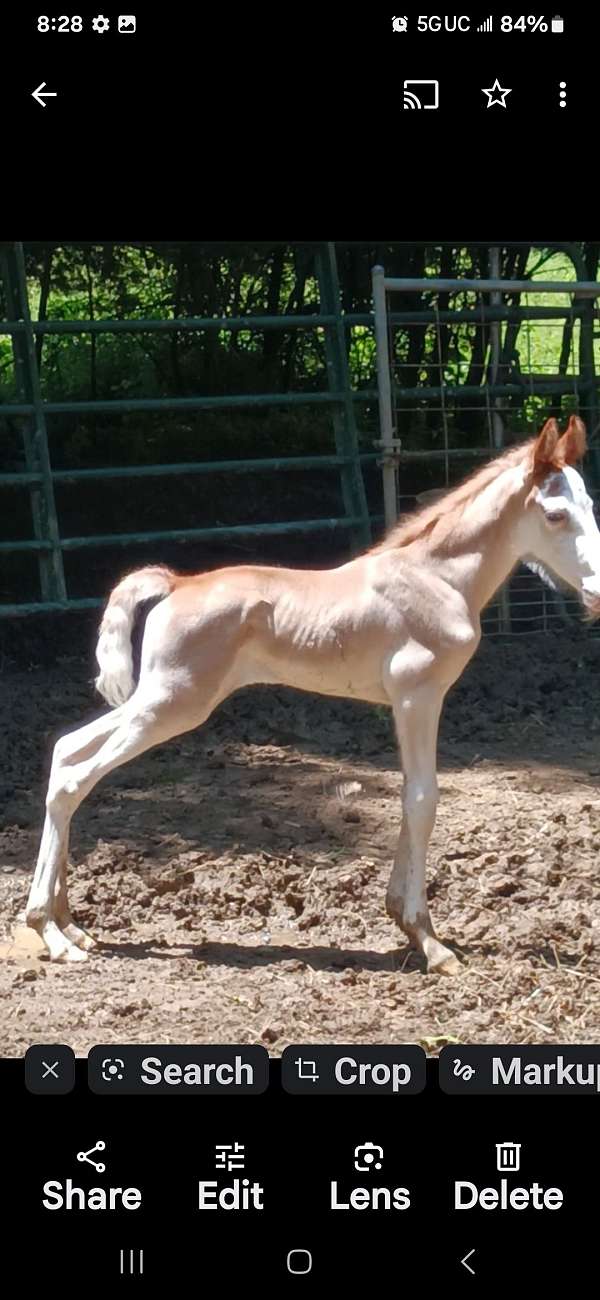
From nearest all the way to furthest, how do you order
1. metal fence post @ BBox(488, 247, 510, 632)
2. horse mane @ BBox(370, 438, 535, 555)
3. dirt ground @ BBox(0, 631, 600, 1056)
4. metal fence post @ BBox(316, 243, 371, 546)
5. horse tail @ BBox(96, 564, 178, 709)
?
dirt ground @ BBox(0, 631, 600, 1056)
horse tail @ BBox(96, 564, 178, 709)
horse mane @ BBox(370, 438, 535, 555)
metal fence post @ BBox(488, 247, 510, 632)
metal fence post @ BBox(316, 243, 371, 546)

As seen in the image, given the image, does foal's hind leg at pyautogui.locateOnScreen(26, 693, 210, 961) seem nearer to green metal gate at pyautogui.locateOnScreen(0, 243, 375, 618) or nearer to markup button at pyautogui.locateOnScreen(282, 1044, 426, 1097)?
markup button at pyautogui.locateOnScreen(282, 1044, 426, 1097)

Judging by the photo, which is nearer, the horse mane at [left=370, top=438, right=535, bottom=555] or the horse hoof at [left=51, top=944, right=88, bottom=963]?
the horse hoof at [left=51, top=944, right=88, bottom=963]

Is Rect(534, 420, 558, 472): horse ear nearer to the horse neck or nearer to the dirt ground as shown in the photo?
the horse neck

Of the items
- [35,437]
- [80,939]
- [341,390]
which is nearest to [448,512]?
[80,939]

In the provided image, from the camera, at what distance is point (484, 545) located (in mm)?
4879

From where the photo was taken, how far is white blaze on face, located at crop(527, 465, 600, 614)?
15.4 feet

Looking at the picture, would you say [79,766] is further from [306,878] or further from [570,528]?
[570,528]

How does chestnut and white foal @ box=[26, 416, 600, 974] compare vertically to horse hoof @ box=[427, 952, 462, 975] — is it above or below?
above

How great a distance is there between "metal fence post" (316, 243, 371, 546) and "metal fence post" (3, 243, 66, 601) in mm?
1816

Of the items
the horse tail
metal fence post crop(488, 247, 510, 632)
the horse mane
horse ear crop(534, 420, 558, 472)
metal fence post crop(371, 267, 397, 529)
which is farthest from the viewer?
metal fence post crop(488, 247, 510, 632)

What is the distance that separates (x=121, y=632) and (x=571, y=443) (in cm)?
155
